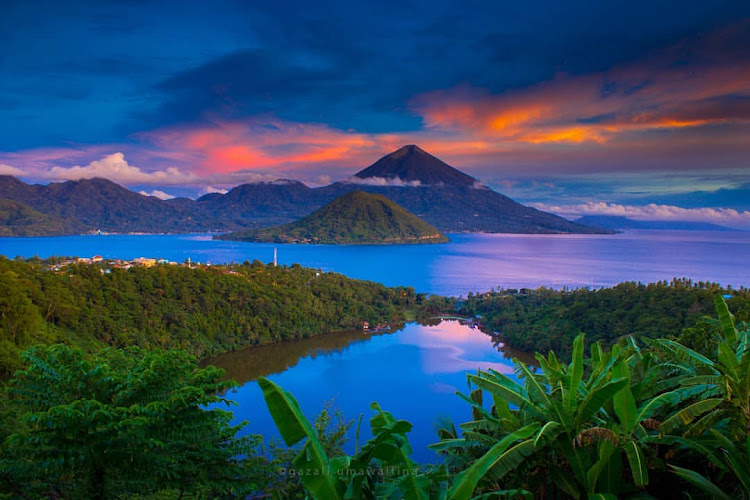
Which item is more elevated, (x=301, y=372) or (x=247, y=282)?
(x=247, y=282)

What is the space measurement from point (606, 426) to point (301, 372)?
2229 cm

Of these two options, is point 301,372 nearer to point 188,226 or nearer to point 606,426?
point 606,426

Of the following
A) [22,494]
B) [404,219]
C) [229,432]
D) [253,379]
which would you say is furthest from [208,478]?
[404,219]

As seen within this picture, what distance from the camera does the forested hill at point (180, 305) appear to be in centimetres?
1966

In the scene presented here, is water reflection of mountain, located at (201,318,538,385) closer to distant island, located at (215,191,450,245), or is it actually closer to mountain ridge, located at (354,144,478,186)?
distant island, located at (215,191,450,245)

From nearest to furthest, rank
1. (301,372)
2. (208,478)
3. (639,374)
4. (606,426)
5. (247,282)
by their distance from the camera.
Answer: (606,426) < (639,374) < (208,478) < (301,372) < (247,282)

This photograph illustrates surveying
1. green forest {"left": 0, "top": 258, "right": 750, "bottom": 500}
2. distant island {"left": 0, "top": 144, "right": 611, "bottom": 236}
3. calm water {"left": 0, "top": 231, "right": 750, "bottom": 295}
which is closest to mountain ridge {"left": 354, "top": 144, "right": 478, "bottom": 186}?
distant island {"left": 0, "top": 144, "right": 611, "bottom": 236}

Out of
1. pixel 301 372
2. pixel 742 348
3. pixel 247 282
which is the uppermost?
pixel 742 348

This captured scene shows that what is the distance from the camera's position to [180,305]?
28.2m

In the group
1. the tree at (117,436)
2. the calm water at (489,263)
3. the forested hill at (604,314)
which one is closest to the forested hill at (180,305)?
the forested hill at (604,314)

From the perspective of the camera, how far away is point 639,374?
11.8ft

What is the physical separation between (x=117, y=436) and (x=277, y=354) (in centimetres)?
2391

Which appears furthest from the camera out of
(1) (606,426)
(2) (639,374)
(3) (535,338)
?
(3) (535,338)

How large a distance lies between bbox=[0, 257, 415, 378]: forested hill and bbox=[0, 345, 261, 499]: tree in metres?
11.6
